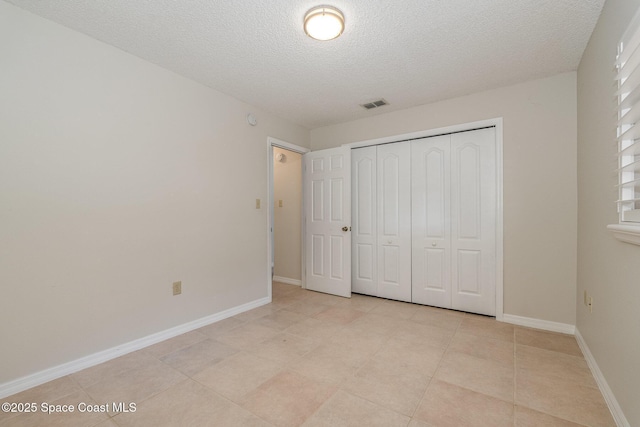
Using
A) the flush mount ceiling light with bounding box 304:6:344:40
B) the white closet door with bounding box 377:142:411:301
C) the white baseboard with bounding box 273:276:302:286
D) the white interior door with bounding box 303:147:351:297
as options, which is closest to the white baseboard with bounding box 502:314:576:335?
the white closet door with bounding box 377:142:411:301

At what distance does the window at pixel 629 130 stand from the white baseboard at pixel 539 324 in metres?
1.62

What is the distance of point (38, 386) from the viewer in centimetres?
183

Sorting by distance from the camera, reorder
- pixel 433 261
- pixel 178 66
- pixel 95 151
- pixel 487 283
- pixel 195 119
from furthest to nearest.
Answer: pixel 433 261, pixel 487 283, pixel 195 119, pixel 178 66, pixel 95 151

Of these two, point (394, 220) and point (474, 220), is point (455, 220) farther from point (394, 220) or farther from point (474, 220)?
point (394, 220)

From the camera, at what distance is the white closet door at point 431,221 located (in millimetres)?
3303

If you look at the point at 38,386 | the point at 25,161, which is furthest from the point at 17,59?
the point at 38,386

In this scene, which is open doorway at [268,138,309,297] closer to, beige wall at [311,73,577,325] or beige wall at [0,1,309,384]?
beige wall at [0,1,309,384]

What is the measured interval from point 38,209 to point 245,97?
2.11m

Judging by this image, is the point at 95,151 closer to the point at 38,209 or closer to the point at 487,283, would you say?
the point at 38,209

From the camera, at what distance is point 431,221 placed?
134 inches

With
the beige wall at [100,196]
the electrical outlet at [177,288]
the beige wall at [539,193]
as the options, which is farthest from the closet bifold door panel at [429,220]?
the electrical outlet at [177,288]

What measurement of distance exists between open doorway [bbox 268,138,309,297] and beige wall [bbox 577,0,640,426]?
312 cm

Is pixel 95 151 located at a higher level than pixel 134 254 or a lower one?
higher

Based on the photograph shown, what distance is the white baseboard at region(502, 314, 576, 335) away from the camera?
8.57 feet
